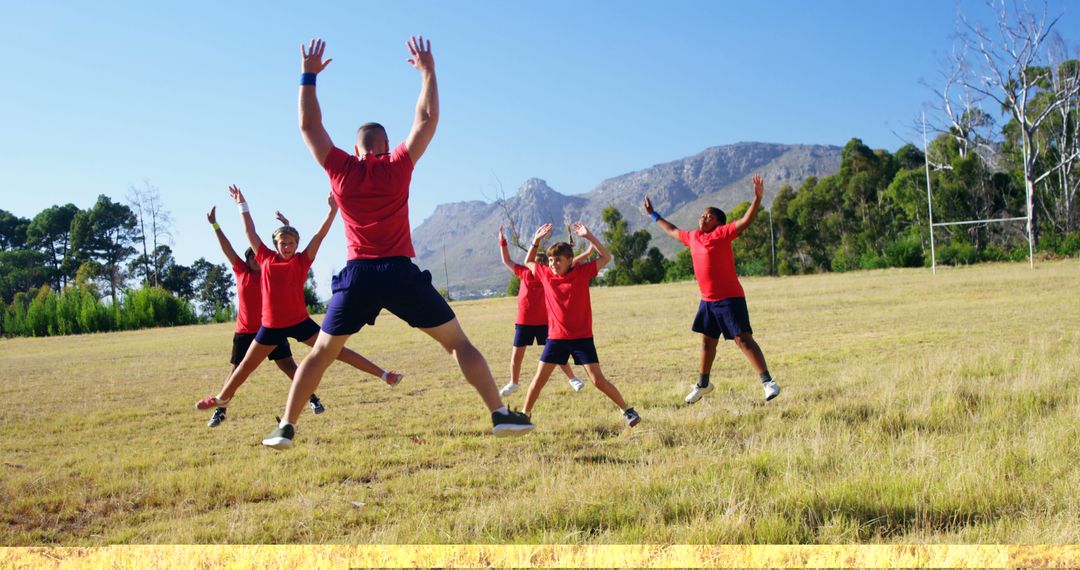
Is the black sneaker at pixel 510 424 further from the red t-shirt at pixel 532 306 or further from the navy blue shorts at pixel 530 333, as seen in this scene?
the navy blue shorts at pixel 530 333

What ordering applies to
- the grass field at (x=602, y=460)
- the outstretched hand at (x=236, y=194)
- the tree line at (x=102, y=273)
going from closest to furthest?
the grass field at (x=602, y=460), the outstretched hand at (x=236, y=194), the tree line at (x=102, y=273)

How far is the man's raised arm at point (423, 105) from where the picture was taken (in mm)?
4723

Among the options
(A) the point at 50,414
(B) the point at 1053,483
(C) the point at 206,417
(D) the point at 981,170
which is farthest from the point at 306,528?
(D) the point at 981,170

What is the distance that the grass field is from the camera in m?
4.37

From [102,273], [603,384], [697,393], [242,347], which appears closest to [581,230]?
[603,384]

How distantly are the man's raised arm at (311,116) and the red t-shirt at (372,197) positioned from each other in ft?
0.24

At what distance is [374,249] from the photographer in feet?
15.4

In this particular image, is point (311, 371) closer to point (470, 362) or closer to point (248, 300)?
point (470, 362)

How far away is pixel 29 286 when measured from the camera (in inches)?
2429

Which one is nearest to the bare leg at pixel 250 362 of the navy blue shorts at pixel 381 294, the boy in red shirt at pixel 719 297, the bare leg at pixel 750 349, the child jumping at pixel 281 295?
the child jumping at pixel 281 295

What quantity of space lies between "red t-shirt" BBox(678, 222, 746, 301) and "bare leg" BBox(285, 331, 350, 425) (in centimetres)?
417

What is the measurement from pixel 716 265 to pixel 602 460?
274cm

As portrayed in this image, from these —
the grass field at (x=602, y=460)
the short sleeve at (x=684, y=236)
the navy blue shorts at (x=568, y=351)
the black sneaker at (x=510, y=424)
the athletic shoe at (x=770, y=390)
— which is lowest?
the grass field at (x=602, y=460)

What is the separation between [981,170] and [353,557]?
52.3 metres
